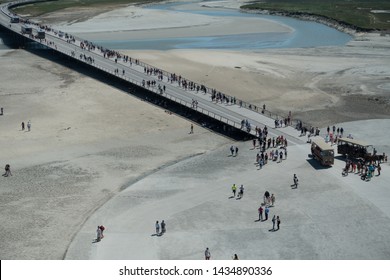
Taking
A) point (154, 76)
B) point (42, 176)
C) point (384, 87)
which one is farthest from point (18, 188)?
point (384, 87)

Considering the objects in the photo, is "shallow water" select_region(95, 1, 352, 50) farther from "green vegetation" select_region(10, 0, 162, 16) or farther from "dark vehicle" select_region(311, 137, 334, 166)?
"dark vehicle" select_region(311, 137, 334, 166)

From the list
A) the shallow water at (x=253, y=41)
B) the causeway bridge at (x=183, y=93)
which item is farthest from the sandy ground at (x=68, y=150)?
the shallow water at (x=253, y=41)

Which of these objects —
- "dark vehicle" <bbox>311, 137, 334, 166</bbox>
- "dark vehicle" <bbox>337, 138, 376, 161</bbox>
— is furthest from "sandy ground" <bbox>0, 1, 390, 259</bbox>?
"dark vehicle" <bbox>337, 138, 376, 161</bbox>

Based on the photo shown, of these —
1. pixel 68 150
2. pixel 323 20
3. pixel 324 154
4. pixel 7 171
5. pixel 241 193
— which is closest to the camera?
pixel 241 193

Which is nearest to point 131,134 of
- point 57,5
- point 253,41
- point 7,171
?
point 7,171

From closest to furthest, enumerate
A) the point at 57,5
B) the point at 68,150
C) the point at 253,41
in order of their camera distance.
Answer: the point at 68,150 → the point at 253,41 → the point at 57,5

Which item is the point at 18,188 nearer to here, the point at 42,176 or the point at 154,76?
the point at 42,176

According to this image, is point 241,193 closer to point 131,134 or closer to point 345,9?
point 131,134

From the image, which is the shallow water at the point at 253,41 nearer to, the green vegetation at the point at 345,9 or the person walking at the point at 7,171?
the green vegetation at the point at 345,9
